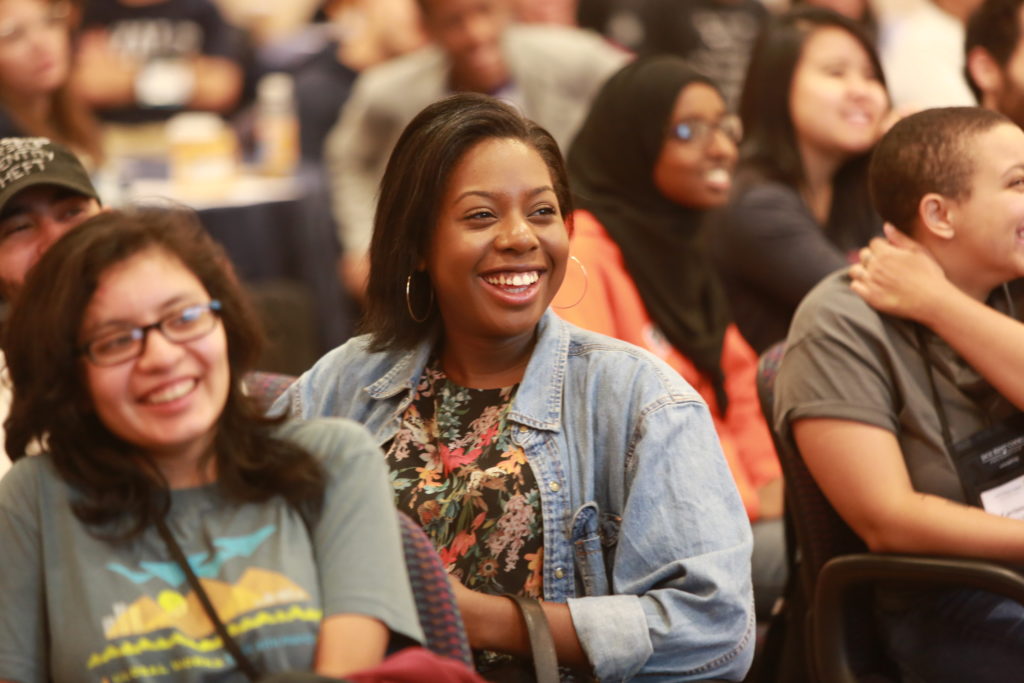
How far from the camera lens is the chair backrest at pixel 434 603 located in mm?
1646

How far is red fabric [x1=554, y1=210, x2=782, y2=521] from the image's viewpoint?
2.79 m

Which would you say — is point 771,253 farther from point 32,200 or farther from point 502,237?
point 32,200

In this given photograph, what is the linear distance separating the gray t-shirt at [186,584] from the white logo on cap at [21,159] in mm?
767

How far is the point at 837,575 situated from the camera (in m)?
2.12

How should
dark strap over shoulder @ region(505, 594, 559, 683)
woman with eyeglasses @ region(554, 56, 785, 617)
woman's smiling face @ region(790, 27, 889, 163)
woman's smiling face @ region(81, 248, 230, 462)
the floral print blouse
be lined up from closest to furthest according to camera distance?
woman's smiling face @ region(81, 248, 230, 462) → dark strap over shoulder @ region(505, 594, 559, 683) → the floral print blouse → woman with eyeglasses @ region(554, 56, 785, 617) → woman's smiling face @ region(790, 27, 889, 163)

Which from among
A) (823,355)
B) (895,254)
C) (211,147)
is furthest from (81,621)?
(211,147)

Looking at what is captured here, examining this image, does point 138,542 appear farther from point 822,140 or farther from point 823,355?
point 822,140

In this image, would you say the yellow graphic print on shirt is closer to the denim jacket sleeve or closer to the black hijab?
the denim jacket sleeve

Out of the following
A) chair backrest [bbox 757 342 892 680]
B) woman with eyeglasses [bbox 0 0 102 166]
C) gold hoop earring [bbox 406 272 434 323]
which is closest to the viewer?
gold hoop earring [bbox 406 272 434 323]

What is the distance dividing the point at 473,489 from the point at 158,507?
474 millimetres


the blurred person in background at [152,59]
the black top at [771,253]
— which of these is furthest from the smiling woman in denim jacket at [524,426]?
the blurred person in background at [152,59]

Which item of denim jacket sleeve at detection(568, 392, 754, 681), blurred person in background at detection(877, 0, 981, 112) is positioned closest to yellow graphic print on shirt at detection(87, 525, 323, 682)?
denim jacket sleeve at detection(568, 392, 754, 681)

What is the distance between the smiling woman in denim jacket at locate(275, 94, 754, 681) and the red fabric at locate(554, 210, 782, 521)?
2.22ft

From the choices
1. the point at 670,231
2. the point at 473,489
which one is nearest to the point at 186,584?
the point at 473,489
